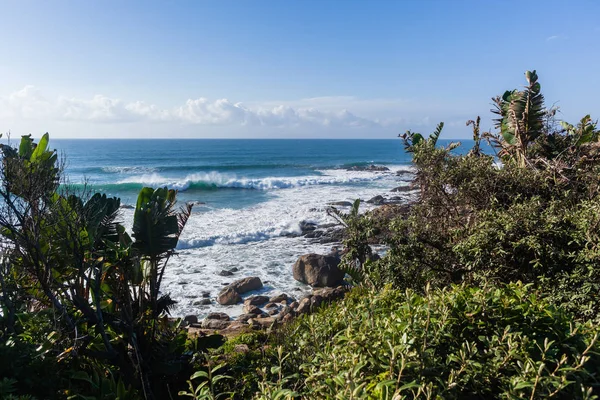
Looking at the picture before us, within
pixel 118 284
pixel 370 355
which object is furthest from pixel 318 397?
pixel 118 284

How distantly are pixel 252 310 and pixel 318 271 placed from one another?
2.95 metres

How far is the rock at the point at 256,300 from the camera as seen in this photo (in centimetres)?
1288

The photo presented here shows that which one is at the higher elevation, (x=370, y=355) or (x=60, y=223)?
(x=60, y=223)

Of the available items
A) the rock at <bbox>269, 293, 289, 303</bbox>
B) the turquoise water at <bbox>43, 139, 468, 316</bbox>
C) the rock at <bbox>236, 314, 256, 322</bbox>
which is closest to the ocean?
the turquoise water at <bbox>43, 139, 468, 316</bbox>

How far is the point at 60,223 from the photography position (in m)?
5.30

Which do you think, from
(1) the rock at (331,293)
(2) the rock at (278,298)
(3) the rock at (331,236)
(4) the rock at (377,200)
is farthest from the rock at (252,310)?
(4) the rock at (377,200)

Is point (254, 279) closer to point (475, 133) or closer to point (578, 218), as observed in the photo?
point (475, 133)

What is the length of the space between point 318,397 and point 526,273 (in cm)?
380

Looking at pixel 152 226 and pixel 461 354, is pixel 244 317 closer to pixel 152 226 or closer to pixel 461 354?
pixel 152 226

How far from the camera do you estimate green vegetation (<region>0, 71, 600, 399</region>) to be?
7.79ft

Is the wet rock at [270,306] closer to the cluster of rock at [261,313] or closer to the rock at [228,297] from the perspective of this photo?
the cluster of rock at [261,313]

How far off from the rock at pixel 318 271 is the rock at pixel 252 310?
257 centimetres

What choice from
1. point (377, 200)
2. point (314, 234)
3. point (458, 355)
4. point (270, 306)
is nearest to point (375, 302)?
point (458, 355)

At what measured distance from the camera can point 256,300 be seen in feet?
42.7
